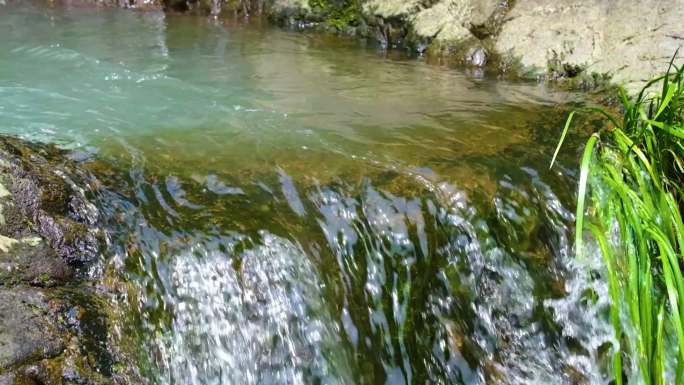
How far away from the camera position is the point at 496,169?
327 cm

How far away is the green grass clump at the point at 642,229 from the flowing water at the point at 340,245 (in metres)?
0.16

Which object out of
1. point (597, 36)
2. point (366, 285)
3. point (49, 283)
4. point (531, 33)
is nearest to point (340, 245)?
point (366, 285)

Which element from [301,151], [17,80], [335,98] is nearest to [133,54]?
[17,80]

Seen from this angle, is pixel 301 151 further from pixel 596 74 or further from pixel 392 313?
pixel 596 74

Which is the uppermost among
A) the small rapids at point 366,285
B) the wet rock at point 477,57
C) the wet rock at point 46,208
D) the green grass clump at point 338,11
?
the green grass clump at point 338,11

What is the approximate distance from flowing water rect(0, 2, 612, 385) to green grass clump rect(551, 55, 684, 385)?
0.16 meters

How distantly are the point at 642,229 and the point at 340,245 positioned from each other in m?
1.30

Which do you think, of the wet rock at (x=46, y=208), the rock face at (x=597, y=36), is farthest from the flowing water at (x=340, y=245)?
the rock face at (x=597, y=36)

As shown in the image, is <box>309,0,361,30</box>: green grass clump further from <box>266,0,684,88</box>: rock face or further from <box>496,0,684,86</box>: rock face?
<box>496,0,684,86</box>: rock face

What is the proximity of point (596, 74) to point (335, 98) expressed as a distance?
86.9 inches

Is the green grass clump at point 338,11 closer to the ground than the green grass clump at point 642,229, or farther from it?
farther from it

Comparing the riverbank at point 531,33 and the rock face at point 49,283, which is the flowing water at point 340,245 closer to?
the rock face at point 49,283

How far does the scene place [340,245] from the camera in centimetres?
281

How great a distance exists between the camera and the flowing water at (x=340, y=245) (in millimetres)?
2537
